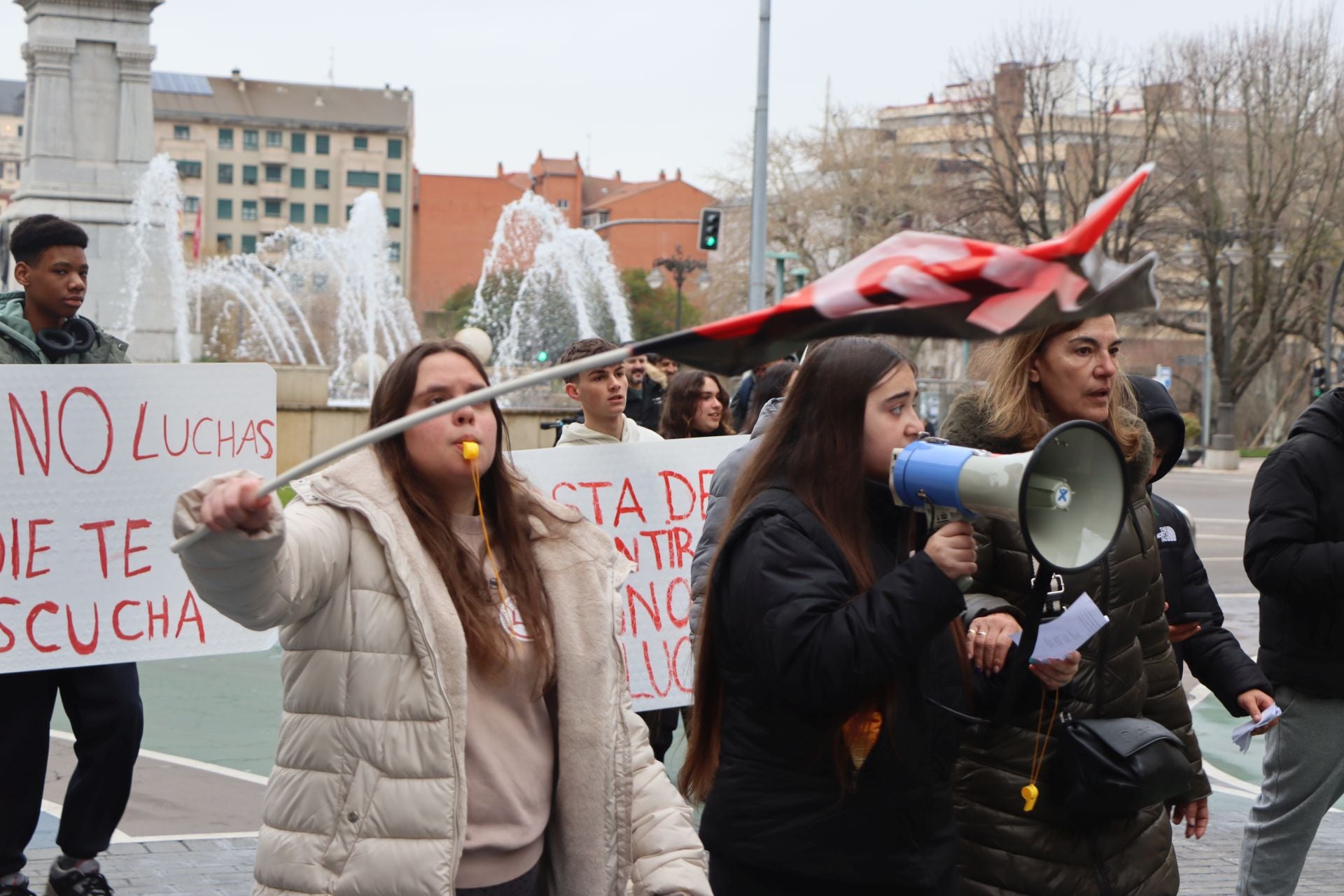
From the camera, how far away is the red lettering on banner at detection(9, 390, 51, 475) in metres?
4.80

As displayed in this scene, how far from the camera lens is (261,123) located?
11556cm

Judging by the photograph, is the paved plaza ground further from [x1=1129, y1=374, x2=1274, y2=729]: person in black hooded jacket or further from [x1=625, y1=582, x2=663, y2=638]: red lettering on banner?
[x1=1129, y1=374, x2=1274, y2=729]: person in black hooded jacket

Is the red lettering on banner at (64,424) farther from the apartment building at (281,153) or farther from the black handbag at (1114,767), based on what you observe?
the apartment building at (281,153)

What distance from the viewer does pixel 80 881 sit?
469cm

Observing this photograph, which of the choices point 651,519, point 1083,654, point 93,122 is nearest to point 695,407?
point 651,519

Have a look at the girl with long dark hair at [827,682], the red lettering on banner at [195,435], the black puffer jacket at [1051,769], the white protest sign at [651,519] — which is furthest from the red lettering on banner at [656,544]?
the girl with long dark hair at [827,682]

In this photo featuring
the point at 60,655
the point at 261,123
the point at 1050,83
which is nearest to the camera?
the point at 60,655

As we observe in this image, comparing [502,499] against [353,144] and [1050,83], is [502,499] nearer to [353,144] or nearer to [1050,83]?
[1050,83]

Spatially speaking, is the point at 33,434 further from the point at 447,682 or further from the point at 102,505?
the point at 447,682

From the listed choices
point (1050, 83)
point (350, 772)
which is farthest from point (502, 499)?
point (1050, 83)

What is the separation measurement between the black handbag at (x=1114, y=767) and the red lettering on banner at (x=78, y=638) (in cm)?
305

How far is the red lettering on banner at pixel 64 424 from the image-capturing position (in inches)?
193

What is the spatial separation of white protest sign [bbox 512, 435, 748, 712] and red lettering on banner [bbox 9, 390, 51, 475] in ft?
5.39

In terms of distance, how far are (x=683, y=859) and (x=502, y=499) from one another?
74 cm
